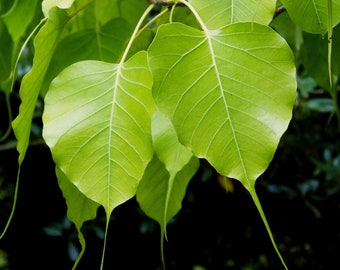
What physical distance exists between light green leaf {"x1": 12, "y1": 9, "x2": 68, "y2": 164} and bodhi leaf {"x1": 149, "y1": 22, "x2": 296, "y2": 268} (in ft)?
0.39

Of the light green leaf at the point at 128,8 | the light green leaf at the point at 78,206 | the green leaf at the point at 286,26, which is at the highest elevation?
the light green leaf at the point at 128,8

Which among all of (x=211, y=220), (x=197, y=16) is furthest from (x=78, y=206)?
(x=211, y=220)

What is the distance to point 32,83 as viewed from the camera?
0.55 metres

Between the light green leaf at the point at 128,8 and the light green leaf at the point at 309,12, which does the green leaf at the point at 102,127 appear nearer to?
the light green leaf at the point at 309,12

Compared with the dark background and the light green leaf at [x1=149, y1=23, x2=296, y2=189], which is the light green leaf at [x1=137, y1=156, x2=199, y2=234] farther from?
the dark background

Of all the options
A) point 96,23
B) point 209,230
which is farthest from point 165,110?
point 209,230

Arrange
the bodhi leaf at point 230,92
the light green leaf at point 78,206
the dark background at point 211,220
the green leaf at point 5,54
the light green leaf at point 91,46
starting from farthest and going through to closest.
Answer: the dark background at point 211,220 < the green leaf at point 5,54 < the light green leaf at point 91,46 < the light green leaf at point 78,206 < the bodhi leaf at point 230,92

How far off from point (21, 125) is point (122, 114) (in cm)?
10

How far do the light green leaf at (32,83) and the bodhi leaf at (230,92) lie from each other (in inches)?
4.7

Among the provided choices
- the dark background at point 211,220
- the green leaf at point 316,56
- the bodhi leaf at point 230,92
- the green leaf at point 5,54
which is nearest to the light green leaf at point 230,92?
the bodhi leaf at point 230,92

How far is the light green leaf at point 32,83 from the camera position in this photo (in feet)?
1.79

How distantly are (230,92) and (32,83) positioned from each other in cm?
19

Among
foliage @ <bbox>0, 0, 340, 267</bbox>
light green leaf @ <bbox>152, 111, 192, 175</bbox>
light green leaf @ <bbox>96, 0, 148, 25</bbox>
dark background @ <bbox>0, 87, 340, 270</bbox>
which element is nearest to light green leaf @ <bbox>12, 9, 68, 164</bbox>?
foliage @ <bbox>0, 0, 340, 267</bbox>

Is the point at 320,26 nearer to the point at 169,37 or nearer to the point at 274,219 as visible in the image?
the point at 169,37
